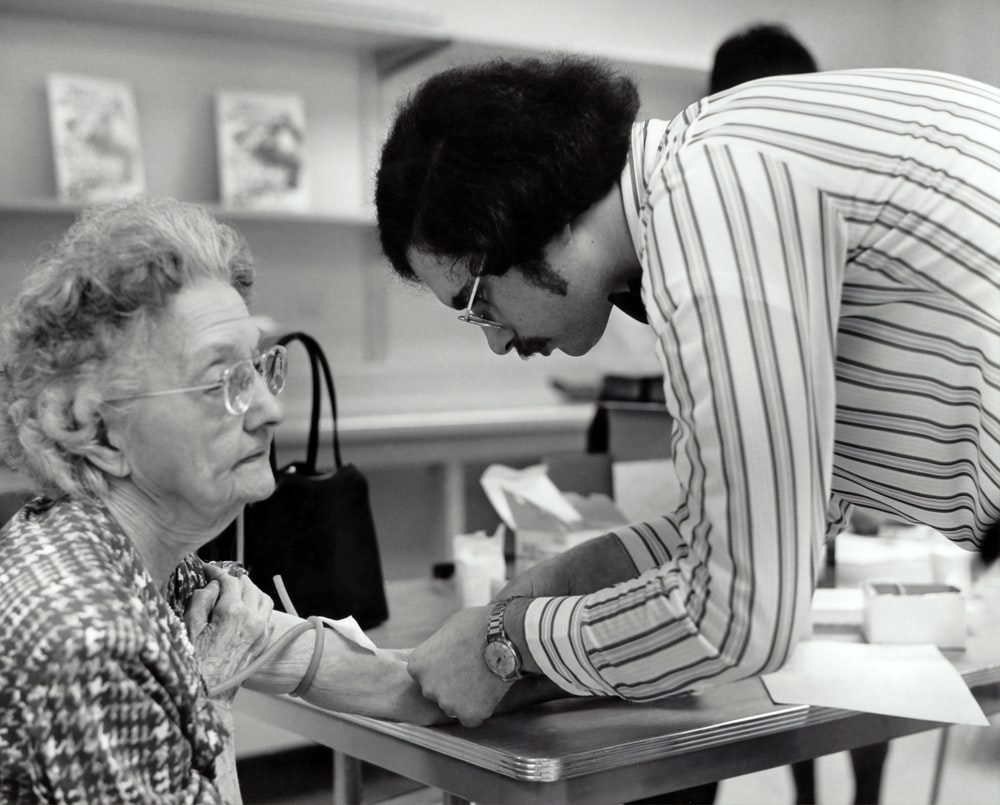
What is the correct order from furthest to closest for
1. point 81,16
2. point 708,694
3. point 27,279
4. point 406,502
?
point 81,16
point 406,502
point 708,694
point 27,279

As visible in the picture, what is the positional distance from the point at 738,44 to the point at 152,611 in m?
1.79

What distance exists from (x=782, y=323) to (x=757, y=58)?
153 centimetres

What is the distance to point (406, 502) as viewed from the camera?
3.53 metres

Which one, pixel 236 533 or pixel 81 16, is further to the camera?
pixel 81 16

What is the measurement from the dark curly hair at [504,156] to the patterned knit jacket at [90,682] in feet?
1.36

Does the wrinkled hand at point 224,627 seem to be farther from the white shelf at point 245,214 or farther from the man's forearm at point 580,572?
the white shelf at point 245,214

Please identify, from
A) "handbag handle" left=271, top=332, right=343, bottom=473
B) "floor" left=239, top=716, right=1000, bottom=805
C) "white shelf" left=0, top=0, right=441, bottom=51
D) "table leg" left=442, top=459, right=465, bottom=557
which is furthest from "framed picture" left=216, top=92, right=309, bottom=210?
"floor" left=239, top=716, right=1000, bottom=805

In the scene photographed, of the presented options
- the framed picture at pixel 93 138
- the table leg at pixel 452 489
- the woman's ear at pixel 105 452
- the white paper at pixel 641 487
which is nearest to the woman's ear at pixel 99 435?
the woman's ear at pixel 105 452

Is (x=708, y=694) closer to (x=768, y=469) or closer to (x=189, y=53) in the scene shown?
(x=768, y=469)

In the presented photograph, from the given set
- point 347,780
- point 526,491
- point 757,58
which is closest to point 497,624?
point 347,780

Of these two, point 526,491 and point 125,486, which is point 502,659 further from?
point 526,491

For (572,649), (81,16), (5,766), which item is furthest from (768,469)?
(81,16)

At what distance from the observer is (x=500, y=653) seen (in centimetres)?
117

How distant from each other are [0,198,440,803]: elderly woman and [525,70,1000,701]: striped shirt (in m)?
0.33
